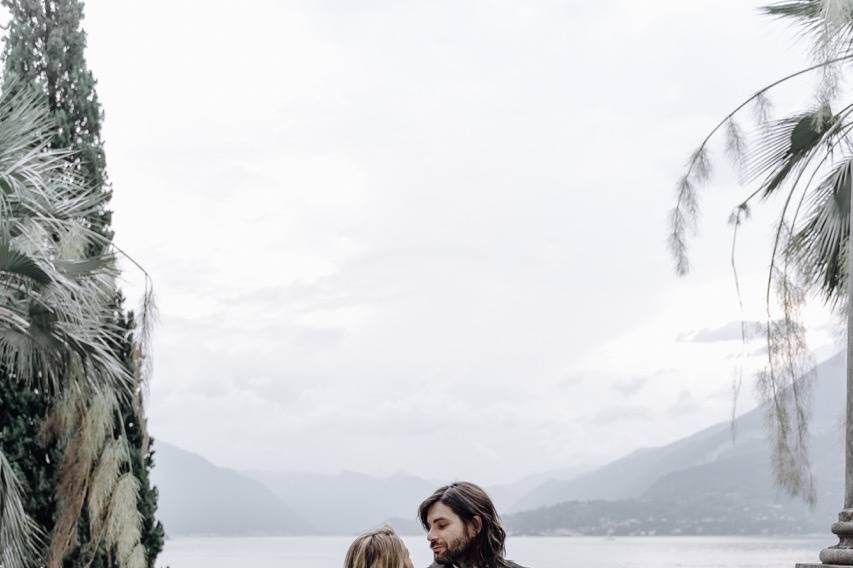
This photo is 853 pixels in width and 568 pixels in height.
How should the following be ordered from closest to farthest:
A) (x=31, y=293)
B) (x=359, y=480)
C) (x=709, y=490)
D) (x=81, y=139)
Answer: (x=31, y=293)
(x=81, y=139)
(x=709, y=490)
(x=359, y=480)

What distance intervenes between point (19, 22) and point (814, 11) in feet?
36.8

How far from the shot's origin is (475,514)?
10.5 feet

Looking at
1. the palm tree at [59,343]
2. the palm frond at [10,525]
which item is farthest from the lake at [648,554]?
the palm frond at [10,525]

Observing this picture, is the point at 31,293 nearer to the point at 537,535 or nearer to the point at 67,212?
the point at 67,212

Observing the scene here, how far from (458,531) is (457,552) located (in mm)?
58

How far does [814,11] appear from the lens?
9.65 metres

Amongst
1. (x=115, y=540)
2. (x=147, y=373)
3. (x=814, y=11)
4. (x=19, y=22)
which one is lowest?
(x=115, y=540)

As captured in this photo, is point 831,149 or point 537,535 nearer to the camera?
point 831,149

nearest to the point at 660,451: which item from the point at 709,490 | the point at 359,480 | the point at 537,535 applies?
the point at 359,480

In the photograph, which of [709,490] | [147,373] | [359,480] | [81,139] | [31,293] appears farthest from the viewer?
[359,480]

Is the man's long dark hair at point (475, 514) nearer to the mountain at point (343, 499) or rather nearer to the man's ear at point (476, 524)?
the man's ear at point (476, 524)

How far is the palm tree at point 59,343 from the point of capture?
431 inches

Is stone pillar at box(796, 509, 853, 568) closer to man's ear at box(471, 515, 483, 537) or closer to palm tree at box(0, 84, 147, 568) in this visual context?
man's ear at box(471, 515, 483, 537)

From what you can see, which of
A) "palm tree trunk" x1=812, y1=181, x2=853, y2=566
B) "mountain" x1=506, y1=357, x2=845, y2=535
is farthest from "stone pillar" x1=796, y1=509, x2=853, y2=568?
"mountain" x1=506, y1=357, x2=845, y2=535
